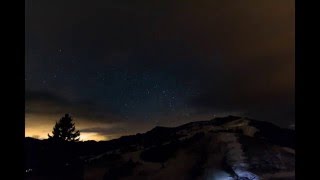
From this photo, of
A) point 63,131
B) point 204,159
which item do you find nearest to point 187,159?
point 204,159

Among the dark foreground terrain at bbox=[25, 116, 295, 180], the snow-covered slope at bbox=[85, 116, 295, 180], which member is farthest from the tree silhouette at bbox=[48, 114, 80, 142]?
the snow-covered slope at bbox=[85, 116, 295, 180]

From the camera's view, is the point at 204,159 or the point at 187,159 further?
the point at 187,159

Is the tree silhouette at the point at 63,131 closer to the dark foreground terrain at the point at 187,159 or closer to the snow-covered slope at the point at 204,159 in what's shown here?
the dark foreground terrain at the point at 187,159

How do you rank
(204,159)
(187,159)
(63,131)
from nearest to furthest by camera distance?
(63,131) < (204,159) < (187,159)

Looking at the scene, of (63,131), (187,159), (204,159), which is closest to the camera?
(63,131)

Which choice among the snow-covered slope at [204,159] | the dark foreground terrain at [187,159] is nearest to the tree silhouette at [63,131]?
the dark foreground terrain at [187,159]

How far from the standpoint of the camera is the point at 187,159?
68.2 m

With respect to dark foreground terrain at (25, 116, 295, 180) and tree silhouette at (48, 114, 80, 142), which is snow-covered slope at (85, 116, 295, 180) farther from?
tree silhouette at (48, 114, 80, 142)

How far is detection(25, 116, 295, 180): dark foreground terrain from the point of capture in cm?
4974

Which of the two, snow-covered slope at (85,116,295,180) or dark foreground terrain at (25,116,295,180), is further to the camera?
snow-covered slope at (85,116,295,180)

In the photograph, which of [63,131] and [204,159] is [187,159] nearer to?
[204,159]

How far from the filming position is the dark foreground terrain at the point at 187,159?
163 ft
